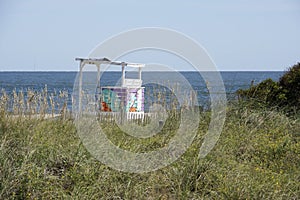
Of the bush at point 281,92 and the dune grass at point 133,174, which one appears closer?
the dune grass at point 133,174

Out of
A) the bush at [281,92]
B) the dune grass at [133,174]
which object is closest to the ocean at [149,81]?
the bush at [281,92]

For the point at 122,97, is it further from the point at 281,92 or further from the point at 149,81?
the point at 281,92

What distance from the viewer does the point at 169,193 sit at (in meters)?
4.59

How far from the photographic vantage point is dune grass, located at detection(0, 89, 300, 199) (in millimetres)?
4469

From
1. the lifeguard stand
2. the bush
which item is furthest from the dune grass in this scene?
the bush

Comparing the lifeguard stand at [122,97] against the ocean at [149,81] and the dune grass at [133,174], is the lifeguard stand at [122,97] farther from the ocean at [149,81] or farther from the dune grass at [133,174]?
the dune grass at [133,174]

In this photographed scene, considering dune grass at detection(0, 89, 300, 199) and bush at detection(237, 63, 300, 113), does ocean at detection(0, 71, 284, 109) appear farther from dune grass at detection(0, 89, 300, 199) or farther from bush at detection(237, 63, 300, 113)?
dune grass at detection(0, 89, 300, 199)

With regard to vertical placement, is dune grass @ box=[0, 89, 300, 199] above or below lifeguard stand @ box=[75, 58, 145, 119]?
below

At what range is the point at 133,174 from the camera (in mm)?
4883

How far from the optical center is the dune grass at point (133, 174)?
447 centimetres

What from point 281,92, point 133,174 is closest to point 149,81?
point 281,92
